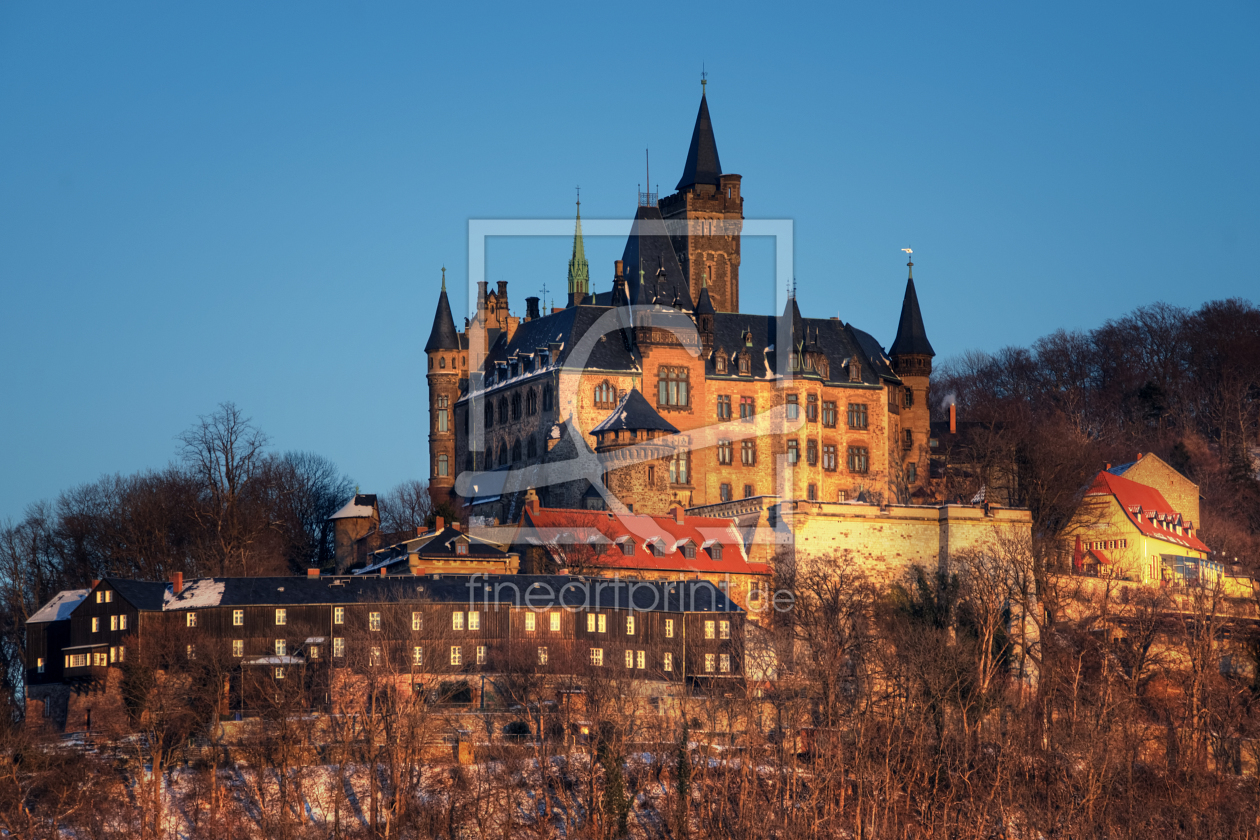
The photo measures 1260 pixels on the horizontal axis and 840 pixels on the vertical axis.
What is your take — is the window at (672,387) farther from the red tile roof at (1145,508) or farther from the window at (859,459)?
the red tile roof at (1145,508)

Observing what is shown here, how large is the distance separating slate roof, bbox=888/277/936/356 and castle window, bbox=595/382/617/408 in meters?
15.2

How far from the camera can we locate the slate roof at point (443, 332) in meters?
91.4

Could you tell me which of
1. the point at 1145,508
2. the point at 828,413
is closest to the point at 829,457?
the point at 828,413

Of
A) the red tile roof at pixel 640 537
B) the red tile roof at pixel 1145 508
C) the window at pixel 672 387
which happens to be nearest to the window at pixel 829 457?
the window at pixel 672 387

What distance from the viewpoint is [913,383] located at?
88500mm

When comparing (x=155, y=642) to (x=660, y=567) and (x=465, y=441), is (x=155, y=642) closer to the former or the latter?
(x=660, y=567)

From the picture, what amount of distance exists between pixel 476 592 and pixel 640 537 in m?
9.46

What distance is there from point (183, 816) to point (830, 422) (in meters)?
39.1

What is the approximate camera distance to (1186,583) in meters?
73.1

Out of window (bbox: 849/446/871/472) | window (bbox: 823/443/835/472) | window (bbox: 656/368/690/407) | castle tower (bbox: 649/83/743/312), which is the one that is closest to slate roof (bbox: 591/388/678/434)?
window (bbox: 656/368/690/407)

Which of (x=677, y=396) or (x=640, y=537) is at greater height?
(x=677, y=396)

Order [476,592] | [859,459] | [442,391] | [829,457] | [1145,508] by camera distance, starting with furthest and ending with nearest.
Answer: [442,391]
[859,459]
[829,457]
[1145,508]
[476,592]

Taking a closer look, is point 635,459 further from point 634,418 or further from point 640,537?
point 640,537

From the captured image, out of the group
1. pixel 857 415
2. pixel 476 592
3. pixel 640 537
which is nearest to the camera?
pixel 476 592
